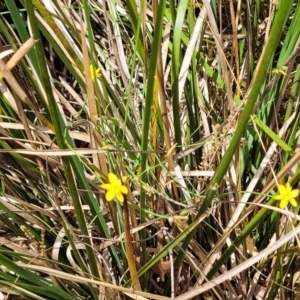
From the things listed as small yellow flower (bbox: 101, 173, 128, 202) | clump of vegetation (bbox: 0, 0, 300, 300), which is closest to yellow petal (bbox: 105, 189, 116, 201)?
small yellow flower (bbox: 101, 173, 128, 202)

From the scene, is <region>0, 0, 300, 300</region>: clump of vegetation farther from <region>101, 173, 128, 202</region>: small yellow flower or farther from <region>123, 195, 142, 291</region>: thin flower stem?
<region>101, 173, 128, 202</region>: small yellow flower

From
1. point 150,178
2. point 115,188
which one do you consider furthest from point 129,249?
point 150,178

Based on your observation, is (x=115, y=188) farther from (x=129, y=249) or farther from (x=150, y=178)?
(x=150, y=178)

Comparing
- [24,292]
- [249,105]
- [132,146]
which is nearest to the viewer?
[249,105]

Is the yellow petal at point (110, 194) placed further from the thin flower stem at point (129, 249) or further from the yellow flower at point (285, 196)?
the yellow flower at point (285, 196)

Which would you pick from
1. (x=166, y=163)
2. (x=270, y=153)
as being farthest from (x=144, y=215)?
(x=270, y=153)

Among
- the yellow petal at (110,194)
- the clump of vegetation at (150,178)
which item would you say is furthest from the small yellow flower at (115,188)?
the clump of vegetation at (150,178)

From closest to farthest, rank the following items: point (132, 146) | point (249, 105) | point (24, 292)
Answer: point (249, 105) < point (24, 292) < point (132, 146)

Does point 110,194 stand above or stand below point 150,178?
above

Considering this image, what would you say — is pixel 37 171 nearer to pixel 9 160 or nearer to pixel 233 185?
pixel 9 160

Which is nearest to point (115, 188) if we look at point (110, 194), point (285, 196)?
point (110, 194)

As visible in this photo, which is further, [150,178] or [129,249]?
[150,178]
